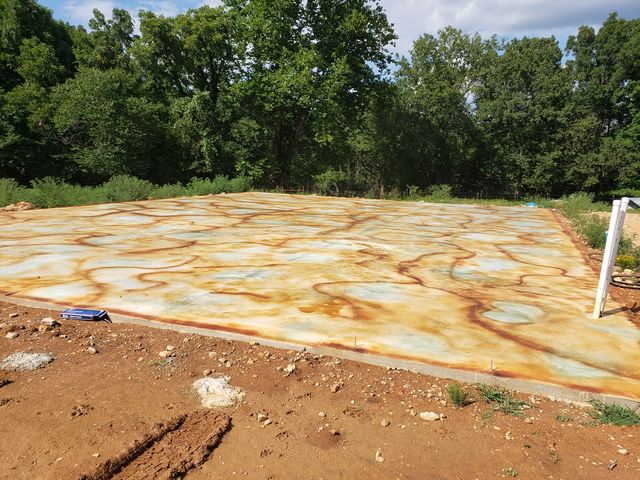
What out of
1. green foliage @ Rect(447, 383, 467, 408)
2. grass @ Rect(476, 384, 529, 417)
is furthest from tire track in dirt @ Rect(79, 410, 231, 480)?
grass @ Rect(476, 384, 529, 417)

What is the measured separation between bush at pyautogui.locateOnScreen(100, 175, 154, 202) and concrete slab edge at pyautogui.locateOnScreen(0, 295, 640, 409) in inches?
350

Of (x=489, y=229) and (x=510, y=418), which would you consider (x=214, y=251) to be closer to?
(x=510, y=418)

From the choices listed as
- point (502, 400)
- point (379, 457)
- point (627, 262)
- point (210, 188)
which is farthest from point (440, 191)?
point (379, 457)

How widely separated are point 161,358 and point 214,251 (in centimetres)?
262

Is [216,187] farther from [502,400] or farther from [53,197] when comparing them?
[502,400]

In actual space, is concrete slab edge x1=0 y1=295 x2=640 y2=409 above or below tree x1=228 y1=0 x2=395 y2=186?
below

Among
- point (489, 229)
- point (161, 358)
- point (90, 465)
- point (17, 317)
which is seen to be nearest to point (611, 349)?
point (161, 358)

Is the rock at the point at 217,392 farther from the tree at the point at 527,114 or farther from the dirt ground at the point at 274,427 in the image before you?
the tree at the point at 527,114

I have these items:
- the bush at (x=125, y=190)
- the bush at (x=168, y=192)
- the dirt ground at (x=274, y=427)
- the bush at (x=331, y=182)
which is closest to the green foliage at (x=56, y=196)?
the bush at (x=125, y=190)

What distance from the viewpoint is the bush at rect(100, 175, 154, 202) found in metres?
10.9

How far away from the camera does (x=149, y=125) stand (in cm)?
1823

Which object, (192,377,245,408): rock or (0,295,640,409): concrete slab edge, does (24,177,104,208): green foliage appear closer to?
(0,295,640,409): concrete slab edge

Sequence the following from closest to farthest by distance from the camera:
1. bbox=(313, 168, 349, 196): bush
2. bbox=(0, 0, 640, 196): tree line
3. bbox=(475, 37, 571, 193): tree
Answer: bbox=(0, 0, 640, 196): tree line
bbox=(475, 37, 571, 193): tree
bbox=(313, 168, 349, 196): bush

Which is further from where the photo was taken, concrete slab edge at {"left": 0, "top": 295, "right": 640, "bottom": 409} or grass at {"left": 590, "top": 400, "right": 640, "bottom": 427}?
concrete slab edge at {"left": 0, "top": 295, "right": 640, "bottom": 409}
